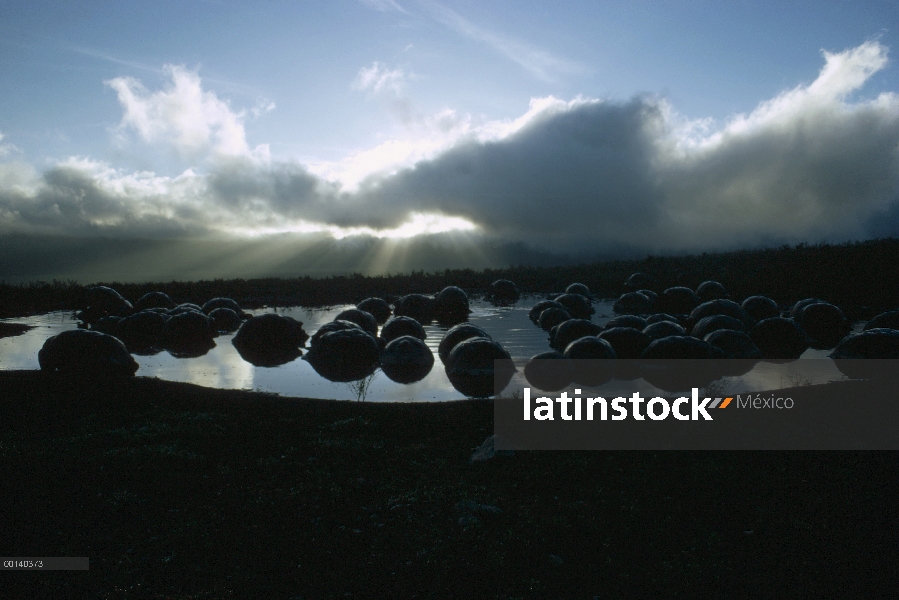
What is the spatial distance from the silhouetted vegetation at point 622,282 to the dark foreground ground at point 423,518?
29.6m

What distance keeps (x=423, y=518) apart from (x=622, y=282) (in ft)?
157

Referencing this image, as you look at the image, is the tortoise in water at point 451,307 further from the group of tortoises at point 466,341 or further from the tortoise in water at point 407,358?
the tortoise in water at point 407,358

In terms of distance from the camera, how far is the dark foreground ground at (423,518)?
695 centimetres

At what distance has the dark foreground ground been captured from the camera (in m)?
6.95

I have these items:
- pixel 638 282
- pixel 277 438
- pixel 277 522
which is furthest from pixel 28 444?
pixel 638 282

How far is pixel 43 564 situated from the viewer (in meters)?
7.16

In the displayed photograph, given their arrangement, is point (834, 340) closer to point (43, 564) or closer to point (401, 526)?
point (401, 526)

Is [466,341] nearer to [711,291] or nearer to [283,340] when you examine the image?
[283,340]

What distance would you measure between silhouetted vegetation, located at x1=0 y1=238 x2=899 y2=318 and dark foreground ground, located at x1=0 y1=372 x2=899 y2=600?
97.3 ft

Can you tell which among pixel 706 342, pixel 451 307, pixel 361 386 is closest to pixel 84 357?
pixel 361 386

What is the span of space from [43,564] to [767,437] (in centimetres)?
1158

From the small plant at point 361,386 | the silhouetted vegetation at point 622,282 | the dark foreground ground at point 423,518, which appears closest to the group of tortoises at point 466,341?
the small plant at point 361,386

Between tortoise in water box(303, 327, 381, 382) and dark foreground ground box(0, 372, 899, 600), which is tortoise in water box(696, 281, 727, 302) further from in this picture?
dark foreground ground box(0, 372, 899, 600)

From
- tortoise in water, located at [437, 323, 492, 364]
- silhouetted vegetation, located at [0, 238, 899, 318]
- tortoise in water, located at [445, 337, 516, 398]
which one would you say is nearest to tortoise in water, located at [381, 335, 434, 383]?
tortoise in water, located at [437, 323, 492, 364]
